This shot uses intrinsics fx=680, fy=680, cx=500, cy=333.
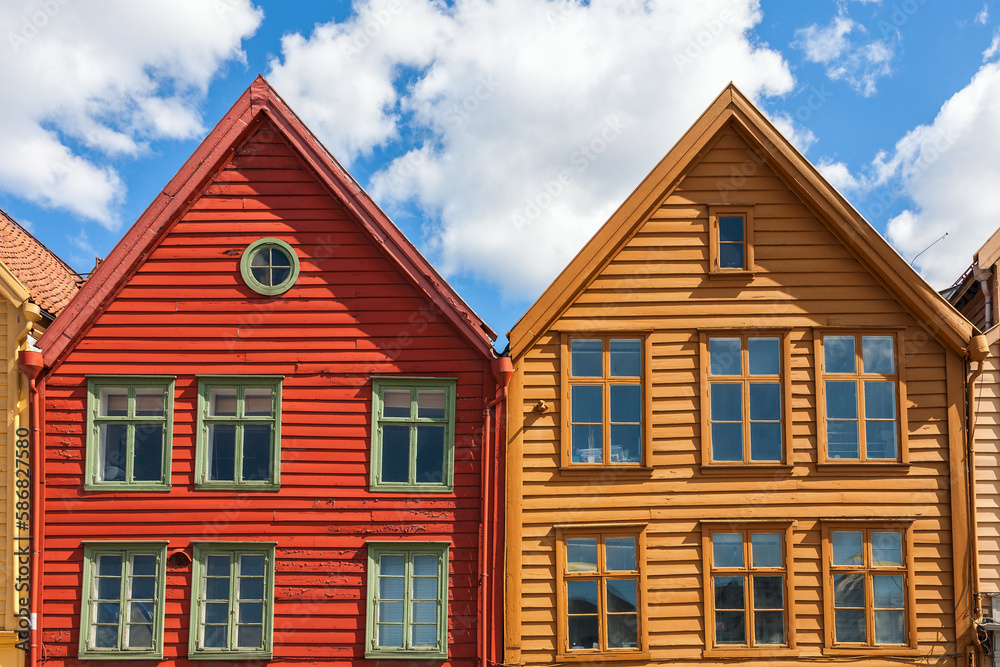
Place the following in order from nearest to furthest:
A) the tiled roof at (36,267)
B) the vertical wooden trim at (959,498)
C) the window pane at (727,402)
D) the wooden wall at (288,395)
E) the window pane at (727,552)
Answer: the wooden wall at (288,395) → the vertical wooden trim at (959,498) → the window pane at (727,552) → the window pane at (727,402) → the tiled roof at (36,267)

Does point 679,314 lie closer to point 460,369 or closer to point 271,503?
point 460,369

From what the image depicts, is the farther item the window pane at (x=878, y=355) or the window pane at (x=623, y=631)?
the window pane at (x=878, y=355)

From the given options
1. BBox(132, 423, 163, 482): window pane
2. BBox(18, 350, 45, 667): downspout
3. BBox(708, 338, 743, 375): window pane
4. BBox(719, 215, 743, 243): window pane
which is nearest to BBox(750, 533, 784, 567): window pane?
BBox(708, 338, 743, 375): window pane

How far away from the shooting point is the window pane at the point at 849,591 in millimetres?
10922

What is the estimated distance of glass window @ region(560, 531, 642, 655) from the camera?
35.4ft

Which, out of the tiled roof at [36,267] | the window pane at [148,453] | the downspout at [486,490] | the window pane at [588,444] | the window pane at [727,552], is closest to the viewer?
the downspout at [486,490]

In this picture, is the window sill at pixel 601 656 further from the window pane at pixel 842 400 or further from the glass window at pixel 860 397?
the window pane at pixel 842 400

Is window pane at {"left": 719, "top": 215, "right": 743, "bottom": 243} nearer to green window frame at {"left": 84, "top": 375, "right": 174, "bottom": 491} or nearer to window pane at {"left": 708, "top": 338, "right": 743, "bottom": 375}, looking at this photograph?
window pane at {"left": 708, "top": 338, "right": 743, "bottom": 375}

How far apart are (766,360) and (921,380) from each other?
251cm

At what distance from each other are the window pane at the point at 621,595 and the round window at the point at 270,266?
23.5 feet

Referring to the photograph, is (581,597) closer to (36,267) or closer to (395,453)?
(395,453)

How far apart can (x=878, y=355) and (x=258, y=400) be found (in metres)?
10.2

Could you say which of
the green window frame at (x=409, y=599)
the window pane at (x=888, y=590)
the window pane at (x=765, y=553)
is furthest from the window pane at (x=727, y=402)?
the green window frame at (x=409, y=599)

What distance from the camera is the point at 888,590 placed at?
35.9 feet
